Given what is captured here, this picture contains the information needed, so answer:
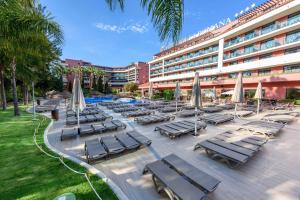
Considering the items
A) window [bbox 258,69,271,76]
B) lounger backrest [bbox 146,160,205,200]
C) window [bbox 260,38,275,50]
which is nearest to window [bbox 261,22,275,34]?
window [bbox 260,38,275,50]

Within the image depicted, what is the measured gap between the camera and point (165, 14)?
6.64 feet

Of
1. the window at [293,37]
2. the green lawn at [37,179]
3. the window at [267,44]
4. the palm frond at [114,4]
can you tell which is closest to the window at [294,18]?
the window at [293,37]

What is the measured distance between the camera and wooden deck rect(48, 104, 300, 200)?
12.0ft

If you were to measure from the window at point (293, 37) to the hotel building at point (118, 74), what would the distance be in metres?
64.1

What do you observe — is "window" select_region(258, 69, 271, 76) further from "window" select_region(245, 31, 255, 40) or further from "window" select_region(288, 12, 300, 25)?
"window" select_region(288, 12, 300, 25)

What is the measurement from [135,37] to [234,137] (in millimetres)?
5925

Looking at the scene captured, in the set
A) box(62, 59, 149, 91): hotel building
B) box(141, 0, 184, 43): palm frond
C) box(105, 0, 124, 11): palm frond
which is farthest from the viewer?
box(62, 59, 149, 91): hotel building

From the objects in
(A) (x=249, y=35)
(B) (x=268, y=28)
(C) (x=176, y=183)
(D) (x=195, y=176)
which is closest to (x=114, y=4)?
(C) (x=176, y=183)

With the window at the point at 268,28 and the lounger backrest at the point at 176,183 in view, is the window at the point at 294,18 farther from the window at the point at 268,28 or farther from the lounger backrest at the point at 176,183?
the lounger backrest at the point at 176,183

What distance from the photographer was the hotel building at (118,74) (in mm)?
73588

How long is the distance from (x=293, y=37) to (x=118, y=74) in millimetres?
85162

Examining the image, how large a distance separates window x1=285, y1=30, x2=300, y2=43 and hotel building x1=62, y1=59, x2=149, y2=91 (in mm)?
64093

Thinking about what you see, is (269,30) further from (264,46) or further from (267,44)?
(264,46)

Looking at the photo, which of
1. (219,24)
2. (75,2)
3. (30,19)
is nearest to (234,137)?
(75,2)
